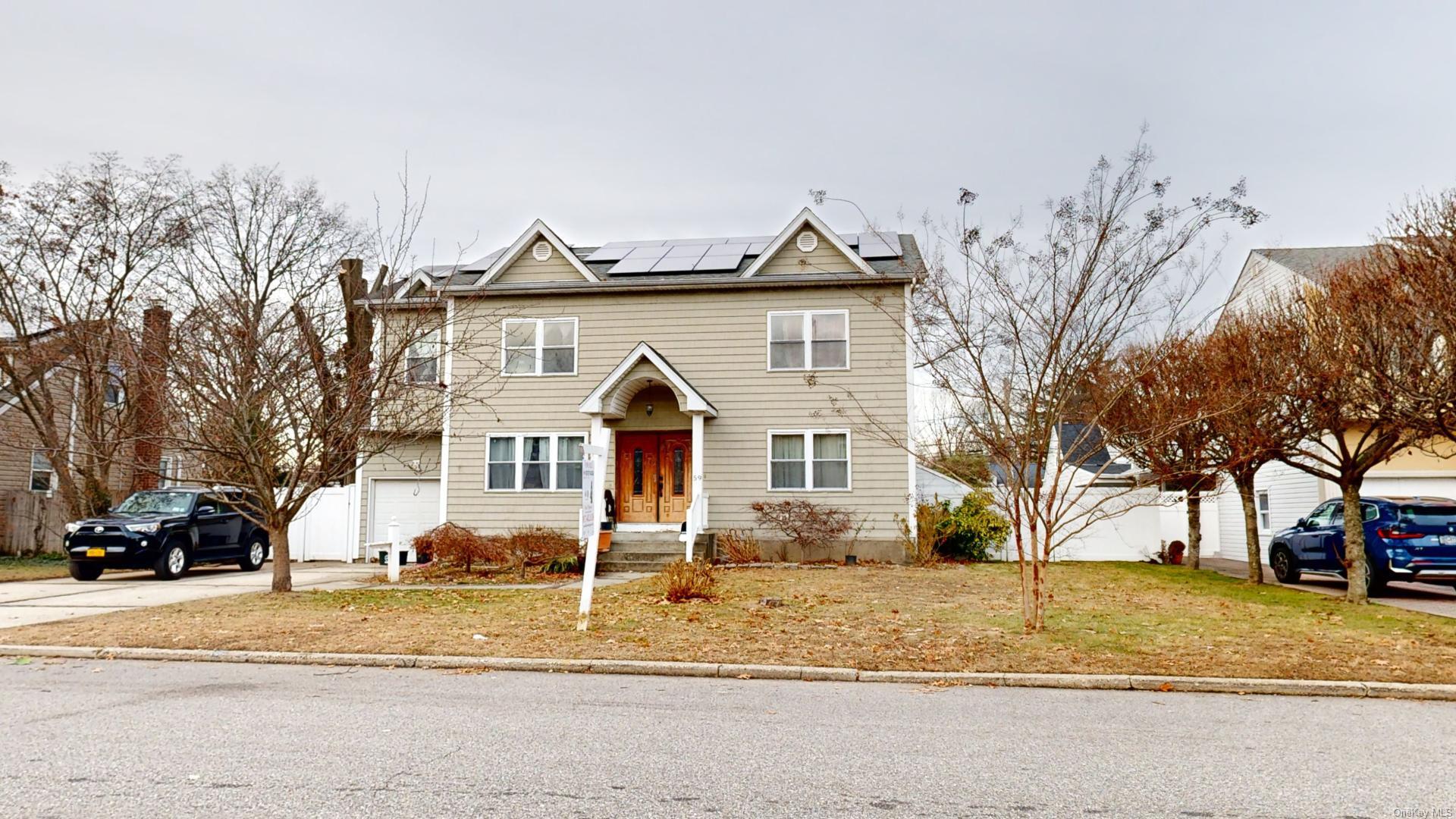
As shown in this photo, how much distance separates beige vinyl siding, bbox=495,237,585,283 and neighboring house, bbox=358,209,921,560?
4 cm

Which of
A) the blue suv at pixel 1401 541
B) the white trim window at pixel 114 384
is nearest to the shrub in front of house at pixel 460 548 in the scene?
the white trim window at pixel 114 384

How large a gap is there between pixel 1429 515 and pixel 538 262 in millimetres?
17430

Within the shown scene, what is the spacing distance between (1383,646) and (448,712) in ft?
29.0

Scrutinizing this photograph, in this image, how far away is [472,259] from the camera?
82.1ft

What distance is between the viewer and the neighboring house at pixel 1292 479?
2230cm

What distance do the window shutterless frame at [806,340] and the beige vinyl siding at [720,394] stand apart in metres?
0.10

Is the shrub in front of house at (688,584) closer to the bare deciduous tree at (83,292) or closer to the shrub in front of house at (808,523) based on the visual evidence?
the shrub in front of house at (808,523)

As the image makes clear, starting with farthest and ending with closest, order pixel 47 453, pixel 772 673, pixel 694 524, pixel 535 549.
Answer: pixel 47 453 → pixel 694 524 → pixel 535 549 → pixel 772 673

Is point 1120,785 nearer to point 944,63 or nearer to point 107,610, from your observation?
point 944,63

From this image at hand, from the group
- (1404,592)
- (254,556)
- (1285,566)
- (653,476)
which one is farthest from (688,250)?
(1404,592)

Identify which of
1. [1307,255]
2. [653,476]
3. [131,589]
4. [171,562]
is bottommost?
[131,589]

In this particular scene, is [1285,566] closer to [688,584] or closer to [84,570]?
[688,584]

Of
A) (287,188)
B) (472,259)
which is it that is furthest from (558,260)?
(287,188)

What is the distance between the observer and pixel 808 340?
21531 mm
